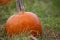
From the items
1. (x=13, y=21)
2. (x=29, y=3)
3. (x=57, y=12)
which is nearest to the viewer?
(x=13, y=21)

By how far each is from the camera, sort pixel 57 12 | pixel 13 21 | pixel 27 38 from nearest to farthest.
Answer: pixel 27 38 → pixel 13 21 → pixel 57 12

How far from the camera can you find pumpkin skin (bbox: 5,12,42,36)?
2.62 meters

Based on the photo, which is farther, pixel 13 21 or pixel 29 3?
pixel 29 3

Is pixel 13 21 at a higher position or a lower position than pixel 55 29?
higher

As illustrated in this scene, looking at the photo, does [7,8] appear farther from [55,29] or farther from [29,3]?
[55,29]

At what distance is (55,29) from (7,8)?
843 mm

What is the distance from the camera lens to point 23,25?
8.68 feet

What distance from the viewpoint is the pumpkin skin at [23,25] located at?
2.62m

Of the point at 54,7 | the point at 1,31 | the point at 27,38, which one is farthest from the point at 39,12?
the point at 27,38

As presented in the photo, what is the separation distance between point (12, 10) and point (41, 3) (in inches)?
28.8

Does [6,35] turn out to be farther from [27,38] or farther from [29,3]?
[29,3]

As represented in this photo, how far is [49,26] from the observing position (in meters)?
3.15

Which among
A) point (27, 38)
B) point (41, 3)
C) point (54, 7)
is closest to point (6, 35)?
point (27, 38)

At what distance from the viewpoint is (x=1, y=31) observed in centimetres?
278
